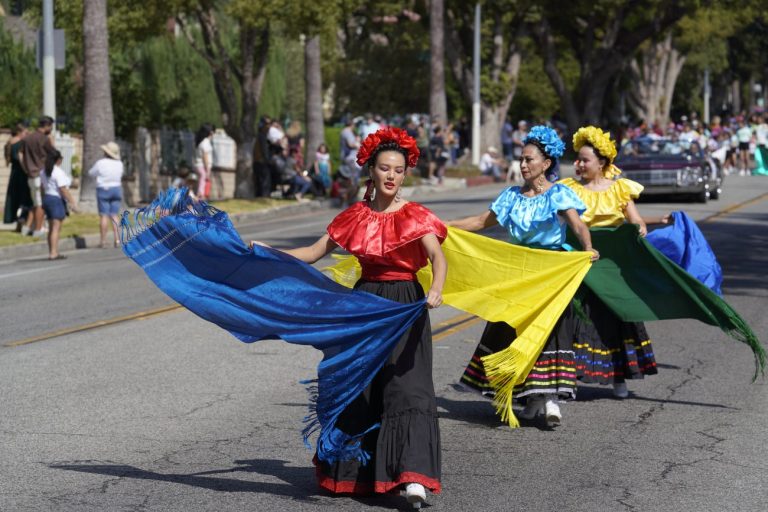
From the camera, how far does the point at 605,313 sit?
9.65 m

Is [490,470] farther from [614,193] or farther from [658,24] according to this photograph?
[658,24]

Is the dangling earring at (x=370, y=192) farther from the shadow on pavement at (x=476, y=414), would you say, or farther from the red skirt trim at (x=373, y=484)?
the shadow on pavement at (x=476, y=414)

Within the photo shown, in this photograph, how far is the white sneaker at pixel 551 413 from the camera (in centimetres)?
881

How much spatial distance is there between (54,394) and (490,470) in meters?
3.60

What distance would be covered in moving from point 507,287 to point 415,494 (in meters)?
2.36

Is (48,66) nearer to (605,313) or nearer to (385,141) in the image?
(605,313)

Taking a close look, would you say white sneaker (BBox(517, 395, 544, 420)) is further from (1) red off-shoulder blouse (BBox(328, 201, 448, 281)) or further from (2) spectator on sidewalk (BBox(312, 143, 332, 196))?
(2) spectator on sidewalk (BBox(312, 143, 332, 196))

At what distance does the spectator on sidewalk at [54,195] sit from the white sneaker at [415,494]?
14.7m

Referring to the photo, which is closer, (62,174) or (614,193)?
(614,193)

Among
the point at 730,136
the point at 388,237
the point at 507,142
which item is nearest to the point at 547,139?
the point at 388,237

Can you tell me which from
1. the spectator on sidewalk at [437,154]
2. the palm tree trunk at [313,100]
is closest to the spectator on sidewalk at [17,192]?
the palm tree trunk at [313,100]

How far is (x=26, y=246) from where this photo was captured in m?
22.5

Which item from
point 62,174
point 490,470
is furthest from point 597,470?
point 62,174

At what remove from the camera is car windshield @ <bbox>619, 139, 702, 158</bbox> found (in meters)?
31.6
